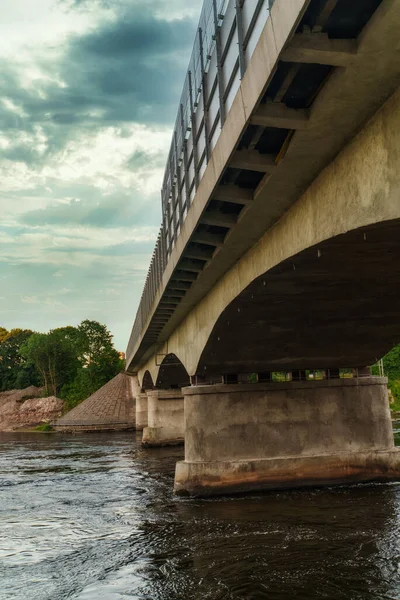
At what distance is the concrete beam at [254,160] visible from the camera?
33.4 ft

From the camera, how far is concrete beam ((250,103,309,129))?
8.52 m

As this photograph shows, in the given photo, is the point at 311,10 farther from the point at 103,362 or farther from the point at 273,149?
the point at 103,362

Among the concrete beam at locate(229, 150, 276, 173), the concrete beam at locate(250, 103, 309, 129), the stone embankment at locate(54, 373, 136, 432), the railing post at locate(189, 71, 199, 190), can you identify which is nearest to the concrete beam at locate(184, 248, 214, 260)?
the railing post at locate(189, 71, 199, 190)

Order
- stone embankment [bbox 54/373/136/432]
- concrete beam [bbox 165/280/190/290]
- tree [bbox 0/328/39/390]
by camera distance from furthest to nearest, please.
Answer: tree [bbox 0/328/39/390] → stone embankment [bbox 54/373/136/432] → concrete beam [bbox 165/280/190/290]

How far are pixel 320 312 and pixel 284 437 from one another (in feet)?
20.9

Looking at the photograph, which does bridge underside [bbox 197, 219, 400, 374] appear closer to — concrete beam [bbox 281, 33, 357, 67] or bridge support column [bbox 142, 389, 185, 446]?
concrete beam [bbox 281, 33, 357, 67]

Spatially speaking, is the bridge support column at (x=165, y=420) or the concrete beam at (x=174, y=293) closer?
the concrete beam at (x=174, y=293)

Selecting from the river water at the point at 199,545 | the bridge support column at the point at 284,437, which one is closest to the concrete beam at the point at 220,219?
the river water at the point at 199,545

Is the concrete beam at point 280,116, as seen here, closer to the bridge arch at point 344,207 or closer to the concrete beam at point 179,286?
the bridge arch at point 344,207

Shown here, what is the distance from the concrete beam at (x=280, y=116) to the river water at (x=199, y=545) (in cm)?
829

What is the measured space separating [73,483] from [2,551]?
42.7 ft

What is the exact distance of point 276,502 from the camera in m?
19.5

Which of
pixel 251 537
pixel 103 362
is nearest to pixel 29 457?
pixel 251 537

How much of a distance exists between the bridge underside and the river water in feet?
17.1
